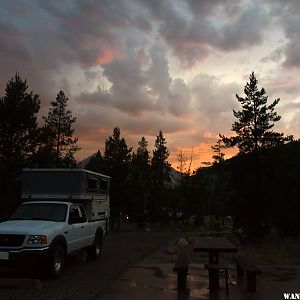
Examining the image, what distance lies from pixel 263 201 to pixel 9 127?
63.5 ft

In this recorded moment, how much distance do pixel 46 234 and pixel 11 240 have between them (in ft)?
2.68

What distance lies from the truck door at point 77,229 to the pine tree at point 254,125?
15.3m

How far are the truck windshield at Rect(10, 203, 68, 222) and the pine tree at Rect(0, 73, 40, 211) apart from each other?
69.2 feet

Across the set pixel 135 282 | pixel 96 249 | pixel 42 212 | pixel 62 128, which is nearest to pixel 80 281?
pixel 135 282

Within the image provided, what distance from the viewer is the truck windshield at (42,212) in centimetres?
1304

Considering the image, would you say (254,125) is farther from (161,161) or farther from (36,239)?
(161,161)

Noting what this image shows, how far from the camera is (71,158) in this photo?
45469 mm

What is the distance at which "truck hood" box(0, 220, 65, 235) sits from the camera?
37.1ft

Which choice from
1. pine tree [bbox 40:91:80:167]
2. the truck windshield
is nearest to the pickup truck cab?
the truck windshield

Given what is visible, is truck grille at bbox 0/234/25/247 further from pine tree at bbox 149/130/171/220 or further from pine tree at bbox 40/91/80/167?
pine tree at bbox 149/130/171/220

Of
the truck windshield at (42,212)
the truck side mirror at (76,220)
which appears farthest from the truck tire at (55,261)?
the truck side mirror at (76,220)

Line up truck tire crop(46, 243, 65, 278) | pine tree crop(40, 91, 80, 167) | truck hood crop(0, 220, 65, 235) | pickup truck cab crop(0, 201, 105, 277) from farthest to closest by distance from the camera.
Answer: pine tree crop(40, 91, 80, 167), truck tire crop(46, 243, 65, 278), truck hood crop(0, 220, 65, 235), pickup truck cab crop(0, 201, 105, 277)

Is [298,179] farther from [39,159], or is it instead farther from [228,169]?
[39,159]

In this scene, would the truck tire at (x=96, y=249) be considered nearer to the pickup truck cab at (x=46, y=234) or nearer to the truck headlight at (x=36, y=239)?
the pickup truck cab at (x=46, y=234)
